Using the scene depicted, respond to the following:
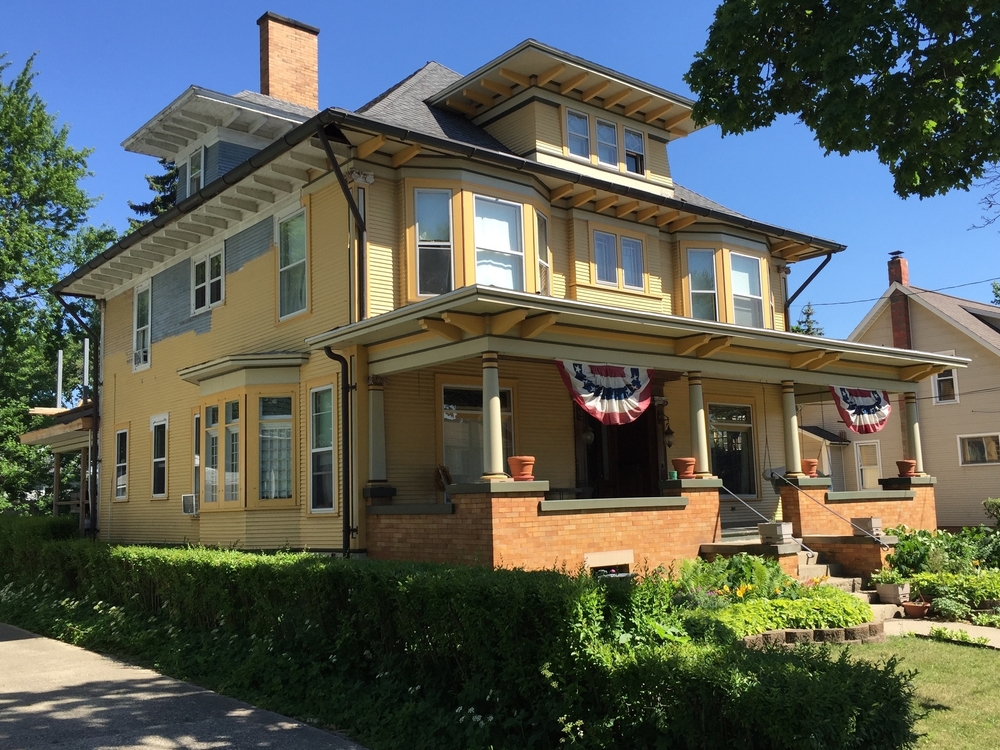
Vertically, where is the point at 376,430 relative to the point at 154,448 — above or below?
below

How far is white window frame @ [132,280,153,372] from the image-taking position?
2028 centimetres

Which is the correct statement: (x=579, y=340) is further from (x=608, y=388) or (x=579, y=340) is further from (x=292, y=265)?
(x=292, y=265)

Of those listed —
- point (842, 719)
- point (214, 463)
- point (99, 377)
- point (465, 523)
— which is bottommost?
point (842, 719)

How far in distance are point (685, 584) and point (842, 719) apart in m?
6.07

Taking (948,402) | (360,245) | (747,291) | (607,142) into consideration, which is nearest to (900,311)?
(948,402)

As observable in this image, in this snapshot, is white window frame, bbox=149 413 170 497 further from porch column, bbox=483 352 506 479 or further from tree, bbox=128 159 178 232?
tree, bbox=128 159 178 232

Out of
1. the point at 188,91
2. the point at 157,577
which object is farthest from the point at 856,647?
the point at 188,91

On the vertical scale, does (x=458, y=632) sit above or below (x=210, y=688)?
above

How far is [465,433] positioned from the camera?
14.9 metres

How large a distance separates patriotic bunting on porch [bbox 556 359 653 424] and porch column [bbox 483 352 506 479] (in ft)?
4.29

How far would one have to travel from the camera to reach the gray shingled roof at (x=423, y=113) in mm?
15364

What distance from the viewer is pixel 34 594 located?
15.0 m

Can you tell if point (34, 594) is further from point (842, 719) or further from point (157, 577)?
point (842, 719)

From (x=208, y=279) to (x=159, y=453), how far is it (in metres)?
4.12
